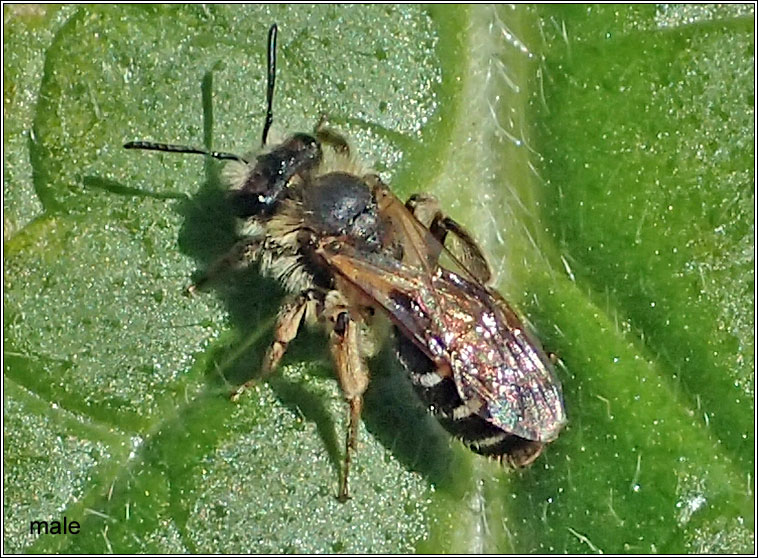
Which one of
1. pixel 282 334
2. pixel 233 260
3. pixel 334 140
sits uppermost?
pixel 334 140

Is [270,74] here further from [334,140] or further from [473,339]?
[473,339]

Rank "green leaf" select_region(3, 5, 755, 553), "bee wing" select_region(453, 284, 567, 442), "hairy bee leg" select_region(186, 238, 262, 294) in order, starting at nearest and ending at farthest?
"bee wing" select_region(453, 284, 567, 442) < "green leaf" select_region(3, 5, 755, 553) < "hairy bee leg" select_region(186, 238, 262, 294)

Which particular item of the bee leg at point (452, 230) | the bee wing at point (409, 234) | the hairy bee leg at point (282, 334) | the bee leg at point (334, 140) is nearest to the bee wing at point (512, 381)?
the bee leg at point (452, 230)

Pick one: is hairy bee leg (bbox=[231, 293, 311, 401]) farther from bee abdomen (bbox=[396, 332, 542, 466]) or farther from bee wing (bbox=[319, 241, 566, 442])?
bee abdomen (bbox=[396, 332, 542, 466])

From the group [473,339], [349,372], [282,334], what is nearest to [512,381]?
[473,339]

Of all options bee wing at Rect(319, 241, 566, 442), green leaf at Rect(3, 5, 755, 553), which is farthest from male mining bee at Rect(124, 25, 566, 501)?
green leaf at Rect(3, 5, 755, 553)

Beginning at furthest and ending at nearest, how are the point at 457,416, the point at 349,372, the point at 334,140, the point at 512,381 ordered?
the point at 334,140
the point at 349,372
the point at 457,416
the point at 512,381
